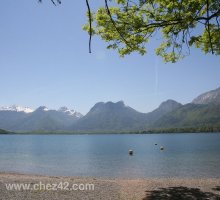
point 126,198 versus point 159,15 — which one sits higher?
point 159,15

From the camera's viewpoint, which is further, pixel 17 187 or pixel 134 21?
pixel 17 187

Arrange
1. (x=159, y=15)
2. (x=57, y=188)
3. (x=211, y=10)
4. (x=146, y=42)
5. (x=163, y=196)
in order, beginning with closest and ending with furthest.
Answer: (x=211, y=10)
(x=159, y=15)
(x=146, y=42)
(x=163, y=196)
(x=57, y=188)

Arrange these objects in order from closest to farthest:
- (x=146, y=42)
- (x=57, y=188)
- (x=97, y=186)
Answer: (x=146, y=42), (x=57, y=188), (x=97, y=186)

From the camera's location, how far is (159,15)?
13438 millimetres

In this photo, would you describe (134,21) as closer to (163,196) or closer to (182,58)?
(182,58)

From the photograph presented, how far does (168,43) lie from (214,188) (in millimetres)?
12051

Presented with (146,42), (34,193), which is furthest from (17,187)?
(146,42)

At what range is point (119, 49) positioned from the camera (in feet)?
51.7

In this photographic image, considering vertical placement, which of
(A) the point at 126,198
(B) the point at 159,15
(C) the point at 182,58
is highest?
(B) the point at 159,15

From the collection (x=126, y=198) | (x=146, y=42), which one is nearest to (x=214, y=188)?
(x=126, y=198)

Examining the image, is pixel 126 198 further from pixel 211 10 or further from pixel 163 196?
pixel 211 10

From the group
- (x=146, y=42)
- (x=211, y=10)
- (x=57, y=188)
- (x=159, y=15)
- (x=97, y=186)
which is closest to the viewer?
(x=211, y=10)

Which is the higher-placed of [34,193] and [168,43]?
[168,43]

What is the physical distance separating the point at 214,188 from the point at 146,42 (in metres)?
13.2
